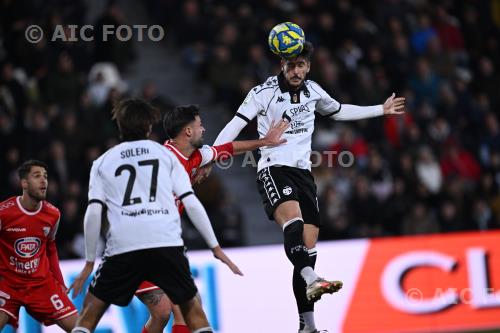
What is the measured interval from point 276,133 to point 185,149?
866 millimetres

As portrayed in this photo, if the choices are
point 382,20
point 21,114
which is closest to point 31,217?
point 21,114

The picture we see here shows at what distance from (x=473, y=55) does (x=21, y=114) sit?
9314mm

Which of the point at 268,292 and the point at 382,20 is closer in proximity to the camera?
the point at 268,292

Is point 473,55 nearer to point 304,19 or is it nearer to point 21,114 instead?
point 304,19

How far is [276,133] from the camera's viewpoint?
945 cm

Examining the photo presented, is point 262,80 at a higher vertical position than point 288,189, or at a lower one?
higher

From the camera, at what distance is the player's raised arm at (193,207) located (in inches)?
307

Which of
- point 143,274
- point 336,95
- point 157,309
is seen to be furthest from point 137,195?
point 336,95

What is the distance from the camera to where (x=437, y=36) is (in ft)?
66.5

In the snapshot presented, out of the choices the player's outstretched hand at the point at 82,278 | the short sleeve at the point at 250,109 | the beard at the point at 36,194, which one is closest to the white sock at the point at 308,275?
the short sleeve at the point at 250,109

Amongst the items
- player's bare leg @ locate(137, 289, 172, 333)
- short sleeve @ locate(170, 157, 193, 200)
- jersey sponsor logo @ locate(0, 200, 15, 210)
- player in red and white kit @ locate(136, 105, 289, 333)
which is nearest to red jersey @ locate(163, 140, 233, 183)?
player in red and white kit @ locate(136, 105, 289, 333)

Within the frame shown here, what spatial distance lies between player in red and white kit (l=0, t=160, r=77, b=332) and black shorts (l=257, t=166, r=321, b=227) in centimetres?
193

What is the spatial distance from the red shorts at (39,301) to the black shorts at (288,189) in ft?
6.79

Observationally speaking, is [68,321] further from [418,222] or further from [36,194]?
[418,222]
